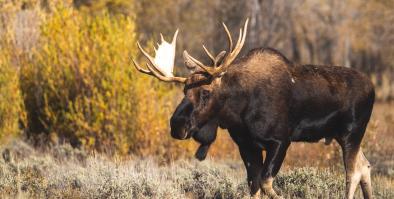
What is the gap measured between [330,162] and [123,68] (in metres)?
3.46

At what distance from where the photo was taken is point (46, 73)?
1220cm

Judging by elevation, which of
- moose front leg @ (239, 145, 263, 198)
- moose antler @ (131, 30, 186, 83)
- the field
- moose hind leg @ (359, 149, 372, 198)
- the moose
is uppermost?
moose antler @ (131, 30, 186, 83)

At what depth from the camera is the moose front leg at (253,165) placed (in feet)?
23.8

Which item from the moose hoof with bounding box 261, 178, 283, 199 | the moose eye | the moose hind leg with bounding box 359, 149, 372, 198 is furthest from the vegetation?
the moose eye

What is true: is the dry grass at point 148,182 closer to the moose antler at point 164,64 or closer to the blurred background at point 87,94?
the moose antler at point 164,64

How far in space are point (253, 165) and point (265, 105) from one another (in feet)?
2.25

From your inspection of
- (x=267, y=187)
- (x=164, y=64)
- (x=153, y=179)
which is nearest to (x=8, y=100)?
(x=153, y=179)

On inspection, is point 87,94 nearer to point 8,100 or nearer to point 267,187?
→ point 8,100

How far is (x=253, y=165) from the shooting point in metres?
7.30

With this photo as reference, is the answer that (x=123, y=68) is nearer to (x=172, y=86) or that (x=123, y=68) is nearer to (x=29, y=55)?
(x=172, y=86)

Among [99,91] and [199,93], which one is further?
[99,91]

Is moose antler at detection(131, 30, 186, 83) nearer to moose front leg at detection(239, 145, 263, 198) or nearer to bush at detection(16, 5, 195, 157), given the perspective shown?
moose front leg at detection(239, 145, 263, 198)

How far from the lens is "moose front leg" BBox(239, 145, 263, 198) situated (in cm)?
724

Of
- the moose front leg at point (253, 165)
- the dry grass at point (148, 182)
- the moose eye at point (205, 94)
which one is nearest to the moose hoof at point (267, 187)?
the moose front leg at point (253, 165)
